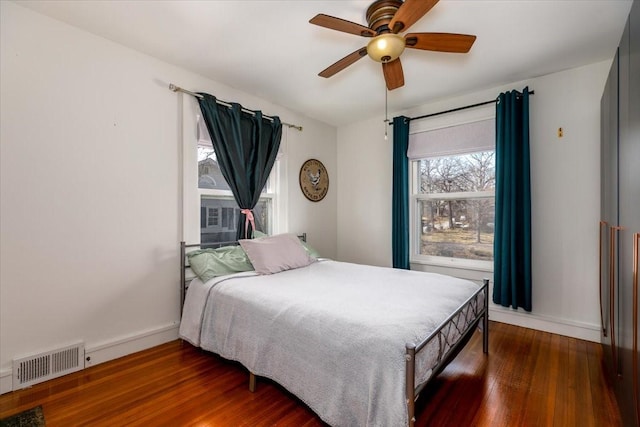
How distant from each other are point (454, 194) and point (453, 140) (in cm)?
64

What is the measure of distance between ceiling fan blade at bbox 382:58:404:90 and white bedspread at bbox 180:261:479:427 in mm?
1658

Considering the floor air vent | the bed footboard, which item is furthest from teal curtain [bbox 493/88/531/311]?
the floor air vent

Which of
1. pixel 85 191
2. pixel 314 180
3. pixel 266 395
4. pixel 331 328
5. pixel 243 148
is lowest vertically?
pixel 266 395

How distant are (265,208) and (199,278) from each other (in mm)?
1334

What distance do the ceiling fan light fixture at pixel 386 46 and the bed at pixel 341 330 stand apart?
1633 millimetres

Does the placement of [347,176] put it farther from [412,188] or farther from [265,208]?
[265,208]

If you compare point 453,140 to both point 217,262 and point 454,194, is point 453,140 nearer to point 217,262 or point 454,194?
point 454,194

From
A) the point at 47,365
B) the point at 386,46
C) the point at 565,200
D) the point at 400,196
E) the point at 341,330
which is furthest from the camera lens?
the point at 400,196

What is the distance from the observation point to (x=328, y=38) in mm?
2293

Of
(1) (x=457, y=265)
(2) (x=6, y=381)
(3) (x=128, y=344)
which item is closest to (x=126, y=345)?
(3) (x=128, y=344)

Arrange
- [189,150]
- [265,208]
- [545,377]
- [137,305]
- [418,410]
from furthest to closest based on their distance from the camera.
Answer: [265,208] < [189,150] < [137,305] < [545,377] < [418,410]

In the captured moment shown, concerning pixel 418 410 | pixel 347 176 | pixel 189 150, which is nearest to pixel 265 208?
pixel 189 150

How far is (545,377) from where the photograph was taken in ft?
6.84

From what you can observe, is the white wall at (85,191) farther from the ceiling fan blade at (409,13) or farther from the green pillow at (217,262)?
the ceiling fan blade at (409,13)
